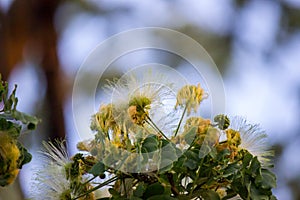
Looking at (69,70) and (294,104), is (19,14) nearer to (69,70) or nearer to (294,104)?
(69,70)

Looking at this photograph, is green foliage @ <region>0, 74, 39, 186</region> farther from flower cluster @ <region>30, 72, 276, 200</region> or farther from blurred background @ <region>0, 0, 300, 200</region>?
blurred background @ <region>0, 0, 300, 200</region>

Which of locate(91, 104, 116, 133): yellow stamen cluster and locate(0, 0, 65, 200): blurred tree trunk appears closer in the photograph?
locate(91, 104, 116, 133): yellow stamen cluster

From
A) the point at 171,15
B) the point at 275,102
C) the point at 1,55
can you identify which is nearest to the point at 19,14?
the point at 1,55

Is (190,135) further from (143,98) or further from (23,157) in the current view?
(23,157)

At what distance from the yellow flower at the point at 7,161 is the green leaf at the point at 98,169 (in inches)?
2.9

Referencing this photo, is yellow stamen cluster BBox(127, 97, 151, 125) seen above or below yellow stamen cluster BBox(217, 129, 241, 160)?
above

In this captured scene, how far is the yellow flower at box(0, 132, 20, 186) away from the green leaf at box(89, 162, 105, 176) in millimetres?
74

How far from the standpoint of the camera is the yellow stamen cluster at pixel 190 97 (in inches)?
21.8

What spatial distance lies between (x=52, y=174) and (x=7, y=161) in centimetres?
8

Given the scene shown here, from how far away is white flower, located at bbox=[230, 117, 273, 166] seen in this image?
0.56 metres

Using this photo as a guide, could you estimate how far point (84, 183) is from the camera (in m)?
0.53

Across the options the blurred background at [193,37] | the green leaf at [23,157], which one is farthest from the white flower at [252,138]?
the blurred background at [193,37]

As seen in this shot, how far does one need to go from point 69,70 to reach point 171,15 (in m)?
0.65

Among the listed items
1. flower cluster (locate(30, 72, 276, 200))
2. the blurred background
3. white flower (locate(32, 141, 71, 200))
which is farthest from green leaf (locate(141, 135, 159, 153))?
the blurred background
